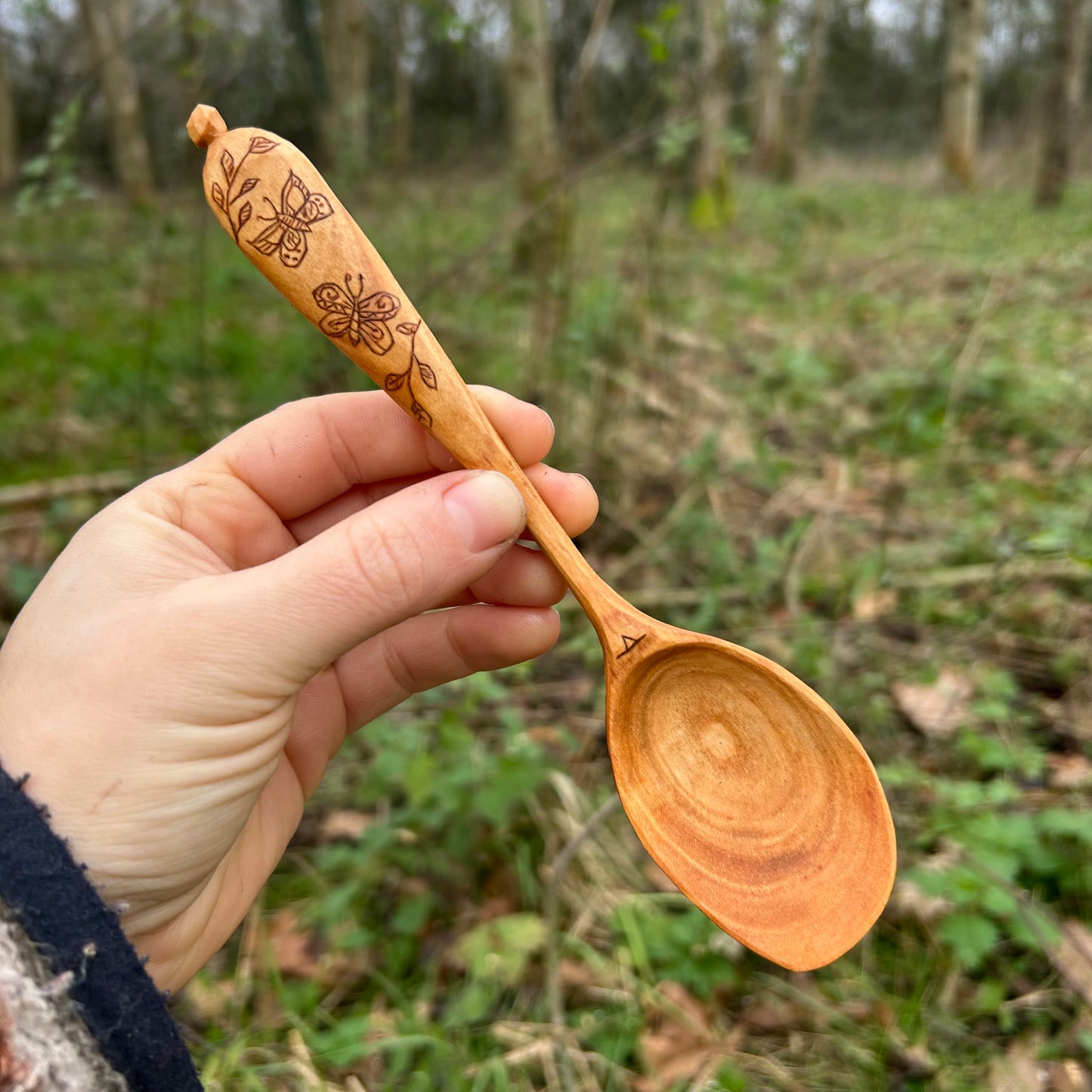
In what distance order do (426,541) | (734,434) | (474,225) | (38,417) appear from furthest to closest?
1. (474,225)
2. (38,417)
3. (734,434)
4. (426,541)

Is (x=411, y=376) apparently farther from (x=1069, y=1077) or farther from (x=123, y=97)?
(x=123, y=97)

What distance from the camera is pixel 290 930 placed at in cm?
172

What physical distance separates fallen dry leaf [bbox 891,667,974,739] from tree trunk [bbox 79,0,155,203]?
530 centimetres

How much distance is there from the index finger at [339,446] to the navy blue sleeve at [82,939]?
62 cm

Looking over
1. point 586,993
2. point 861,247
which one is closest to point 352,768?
point 586,993

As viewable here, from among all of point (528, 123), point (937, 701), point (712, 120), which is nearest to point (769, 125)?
point (528, 123)

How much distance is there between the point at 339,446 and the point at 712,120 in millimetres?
3233

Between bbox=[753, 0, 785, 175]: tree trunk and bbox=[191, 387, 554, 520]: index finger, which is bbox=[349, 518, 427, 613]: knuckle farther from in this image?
bbox=[753, 0, 785, 175]: tree trunk

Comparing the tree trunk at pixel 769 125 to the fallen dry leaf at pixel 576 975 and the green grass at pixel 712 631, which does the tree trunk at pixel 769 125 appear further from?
the fallen dry leaf at pixel 576 975

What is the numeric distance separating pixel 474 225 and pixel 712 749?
658 cm

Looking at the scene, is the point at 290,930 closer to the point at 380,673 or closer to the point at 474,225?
the point at 380,673

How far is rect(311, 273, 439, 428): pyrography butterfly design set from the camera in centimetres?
121

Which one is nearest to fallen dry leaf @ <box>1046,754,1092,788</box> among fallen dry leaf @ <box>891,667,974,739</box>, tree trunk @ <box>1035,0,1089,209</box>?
fallen dry leaf @ <box>891,667,974,739</box>

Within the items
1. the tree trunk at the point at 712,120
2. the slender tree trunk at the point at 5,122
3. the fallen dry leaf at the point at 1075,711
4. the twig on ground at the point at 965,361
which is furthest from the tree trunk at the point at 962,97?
the slender tree trunk at the point at 5,122
